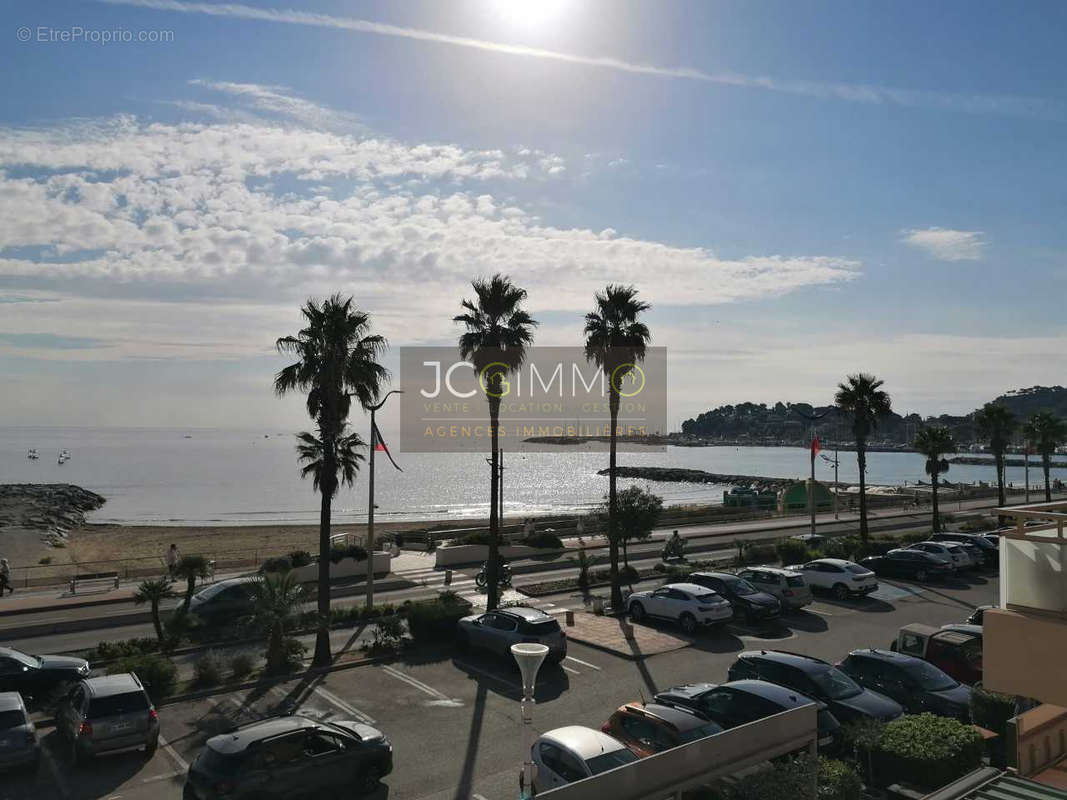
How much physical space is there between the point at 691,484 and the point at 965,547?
13519 centimetres

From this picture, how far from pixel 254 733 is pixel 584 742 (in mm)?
5207

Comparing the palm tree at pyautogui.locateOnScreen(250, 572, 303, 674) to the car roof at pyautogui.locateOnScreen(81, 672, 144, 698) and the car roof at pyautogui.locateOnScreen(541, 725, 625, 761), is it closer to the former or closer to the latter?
the car roof at pyautogui.locateOnScreen(81, 672, 144, 698)

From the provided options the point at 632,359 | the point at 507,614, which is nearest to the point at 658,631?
the point at 507,614

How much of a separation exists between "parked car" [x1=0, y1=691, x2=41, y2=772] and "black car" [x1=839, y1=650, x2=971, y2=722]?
52.0ft

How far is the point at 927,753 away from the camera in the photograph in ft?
37.5

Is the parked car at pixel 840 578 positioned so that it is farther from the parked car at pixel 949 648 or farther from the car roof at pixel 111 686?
the car roof at pixel 111 686

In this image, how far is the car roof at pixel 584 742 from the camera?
1120 centimetres

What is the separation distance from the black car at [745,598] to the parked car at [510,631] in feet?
24.1

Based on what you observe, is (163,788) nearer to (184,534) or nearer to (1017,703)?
(1017,703)

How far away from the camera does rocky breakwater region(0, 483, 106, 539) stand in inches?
3135

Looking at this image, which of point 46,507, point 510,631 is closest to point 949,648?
point 510,631

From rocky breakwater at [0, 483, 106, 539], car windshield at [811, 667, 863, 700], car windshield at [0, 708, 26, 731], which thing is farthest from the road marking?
rocky breakwater at [0, 483, 106, 539]

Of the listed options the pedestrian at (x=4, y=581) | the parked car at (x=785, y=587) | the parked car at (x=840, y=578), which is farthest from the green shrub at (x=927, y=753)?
the pedestrian at (x=4, y=581)

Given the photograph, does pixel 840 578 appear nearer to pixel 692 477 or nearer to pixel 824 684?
pixel 824 684
